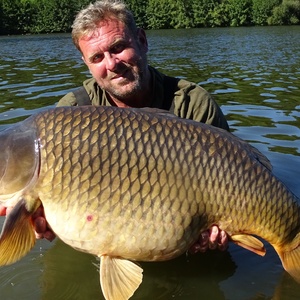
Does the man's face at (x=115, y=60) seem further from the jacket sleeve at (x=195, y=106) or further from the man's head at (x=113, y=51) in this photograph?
the jacket sleeve at (x=195, y=106)

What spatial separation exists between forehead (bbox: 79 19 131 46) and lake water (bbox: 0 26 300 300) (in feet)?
4.35

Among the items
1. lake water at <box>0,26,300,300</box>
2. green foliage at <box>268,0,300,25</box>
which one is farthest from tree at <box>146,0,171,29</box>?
lake water at <box>0,26,300,300</box>

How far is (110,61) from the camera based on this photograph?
3117mm

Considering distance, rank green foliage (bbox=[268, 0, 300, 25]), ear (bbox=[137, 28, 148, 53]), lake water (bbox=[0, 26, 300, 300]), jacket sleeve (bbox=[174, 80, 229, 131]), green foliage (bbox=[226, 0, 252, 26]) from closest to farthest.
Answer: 1. lake water (bbox=[0, 26, 300, 300])
2. jacket sleeve (bbox=[174, 80, 229, 131])
3. ear (bbox=[137, 28, 148, 53])
4. green foliage (bbox=[268, 0, 300, 25])
5. green foliage (bbox=[226, 0, 252, 26])

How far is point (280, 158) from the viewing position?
486 centimetres

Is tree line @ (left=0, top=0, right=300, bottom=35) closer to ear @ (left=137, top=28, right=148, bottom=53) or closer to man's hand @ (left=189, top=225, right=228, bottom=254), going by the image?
ear @ (left=137, top=28, right=148, bottom=53)

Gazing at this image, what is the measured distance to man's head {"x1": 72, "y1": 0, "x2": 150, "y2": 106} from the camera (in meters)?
3.14

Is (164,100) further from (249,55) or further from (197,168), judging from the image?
(249,55)

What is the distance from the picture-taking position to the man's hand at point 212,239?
8.12ft

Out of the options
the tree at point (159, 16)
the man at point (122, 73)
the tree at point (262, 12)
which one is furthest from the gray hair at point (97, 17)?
the tree at point (159, 16)

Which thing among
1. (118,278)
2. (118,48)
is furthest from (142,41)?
(118,278)

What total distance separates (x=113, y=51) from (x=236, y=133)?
2856 millimetres

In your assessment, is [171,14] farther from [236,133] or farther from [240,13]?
[236,133]

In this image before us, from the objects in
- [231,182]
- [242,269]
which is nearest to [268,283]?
[242,269]
